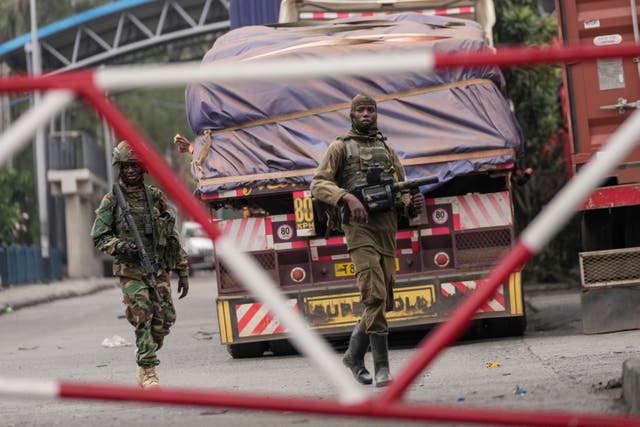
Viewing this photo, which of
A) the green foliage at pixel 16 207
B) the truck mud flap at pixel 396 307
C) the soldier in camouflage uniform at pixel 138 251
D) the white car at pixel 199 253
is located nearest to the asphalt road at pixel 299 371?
the truck mud flap at pixel 396 307

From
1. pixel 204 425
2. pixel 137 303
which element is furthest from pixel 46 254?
pixel 204 425

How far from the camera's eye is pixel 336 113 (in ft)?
37.9

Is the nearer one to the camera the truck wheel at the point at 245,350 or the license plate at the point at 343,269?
the license plate at the point at 343,269

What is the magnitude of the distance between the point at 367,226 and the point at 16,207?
25.2m

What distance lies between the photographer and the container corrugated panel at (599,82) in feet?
36.7

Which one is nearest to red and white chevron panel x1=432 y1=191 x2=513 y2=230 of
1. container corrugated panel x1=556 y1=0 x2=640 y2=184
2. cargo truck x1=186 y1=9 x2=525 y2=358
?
cargo truck x1=186 y1=9 x2=525 y2=358

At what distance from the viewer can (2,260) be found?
3022cm

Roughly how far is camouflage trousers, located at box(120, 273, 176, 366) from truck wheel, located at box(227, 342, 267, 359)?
2429 mm

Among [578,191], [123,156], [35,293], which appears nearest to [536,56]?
[578,191]

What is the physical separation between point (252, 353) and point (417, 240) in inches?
72.3

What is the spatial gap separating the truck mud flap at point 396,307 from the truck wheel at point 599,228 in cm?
85

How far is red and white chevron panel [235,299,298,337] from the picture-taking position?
11.2 m

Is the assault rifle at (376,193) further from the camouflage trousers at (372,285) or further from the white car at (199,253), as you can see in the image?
the white car at (199,253)

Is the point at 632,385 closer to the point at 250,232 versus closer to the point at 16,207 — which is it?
the point at 250,232
